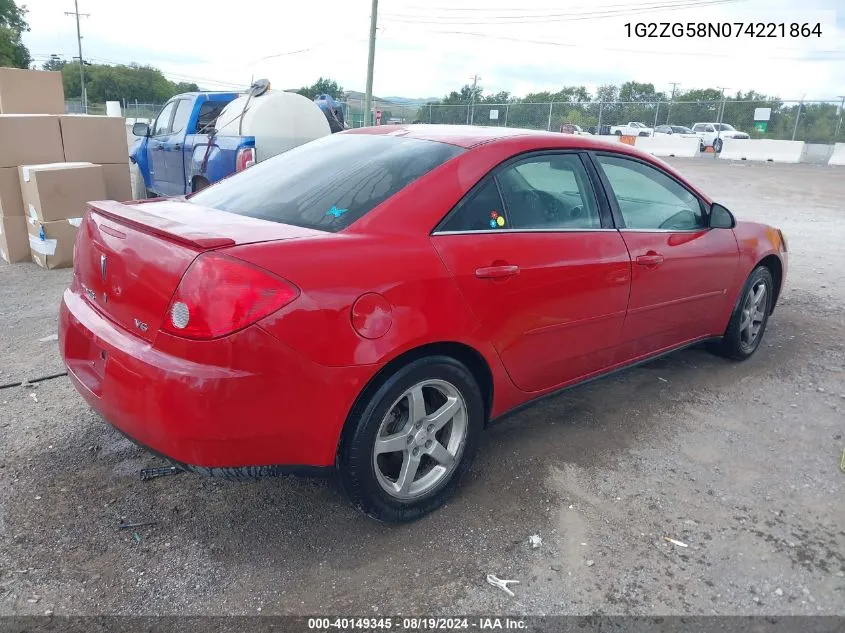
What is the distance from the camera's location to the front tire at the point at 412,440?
7.82 feet

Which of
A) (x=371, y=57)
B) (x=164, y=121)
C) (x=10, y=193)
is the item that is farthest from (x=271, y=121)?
(x=371, y=57)

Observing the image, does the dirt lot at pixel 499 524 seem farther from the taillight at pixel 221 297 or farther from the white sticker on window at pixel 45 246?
the white sticker on window at pixel 45 246

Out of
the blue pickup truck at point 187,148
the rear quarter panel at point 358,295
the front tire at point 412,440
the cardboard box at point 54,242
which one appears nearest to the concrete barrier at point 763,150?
the blue pickup truck at point 187,148

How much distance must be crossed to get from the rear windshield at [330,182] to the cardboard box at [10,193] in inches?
189

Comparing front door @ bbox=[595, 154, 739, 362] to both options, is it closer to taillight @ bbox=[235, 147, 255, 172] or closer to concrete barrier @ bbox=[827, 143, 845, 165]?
taillight @ bbox=[235, 147, 255, 172]

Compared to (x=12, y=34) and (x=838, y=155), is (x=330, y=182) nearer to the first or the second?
(x=838, y=155)

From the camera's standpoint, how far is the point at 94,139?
723 centimetres

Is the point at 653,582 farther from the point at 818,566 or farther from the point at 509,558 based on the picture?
the point at 818,566

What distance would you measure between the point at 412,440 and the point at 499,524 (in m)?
0.52

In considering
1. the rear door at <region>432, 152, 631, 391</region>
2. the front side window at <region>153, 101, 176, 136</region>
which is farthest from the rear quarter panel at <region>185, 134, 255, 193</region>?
the rear door at <region>432, 152, 631, 391</region>

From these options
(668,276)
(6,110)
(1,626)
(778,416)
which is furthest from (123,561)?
(6,110)

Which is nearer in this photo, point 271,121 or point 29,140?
point 29,140

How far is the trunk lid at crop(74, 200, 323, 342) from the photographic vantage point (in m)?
2.17

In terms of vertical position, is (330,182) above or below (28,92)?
below
